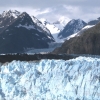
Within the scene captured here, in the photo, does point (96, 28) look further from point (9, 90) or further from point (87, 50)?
point (9, 90)

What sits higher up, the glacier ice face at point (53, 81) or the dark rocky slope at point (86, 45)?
the dark rocky slope at point (86, 45)

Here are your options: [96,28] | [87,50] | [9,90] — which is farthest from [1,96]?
[96,28]

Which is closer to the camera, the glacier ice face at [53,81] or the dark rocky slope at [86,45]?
the glacier ice face at [53,81]

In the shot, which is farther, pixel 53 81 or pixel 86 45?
pixel 86 45

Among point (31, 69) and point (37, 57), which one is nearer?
point (31, 69)

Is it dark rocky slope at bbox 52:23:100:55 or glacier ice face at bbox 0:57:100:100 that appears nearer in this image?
glacier ice face at bbox 0:57:100:100

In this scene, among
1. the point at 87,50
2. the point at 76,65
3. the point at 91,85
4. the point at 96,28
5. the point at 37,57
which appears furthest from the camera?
the point at 96,28

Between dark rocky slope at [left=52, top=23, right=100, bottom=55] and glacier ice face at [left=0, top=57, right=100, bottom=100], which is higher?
dark rocky slope at [left=52, top=23, right=100, bottom=55]

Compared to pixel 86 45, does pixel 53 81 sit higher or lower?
lower
